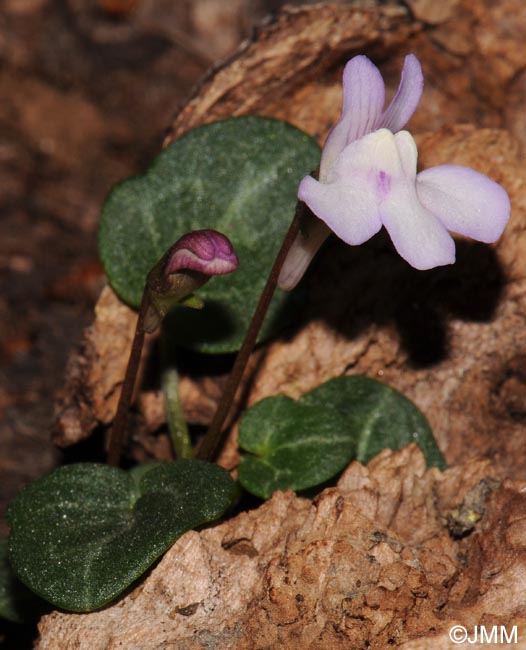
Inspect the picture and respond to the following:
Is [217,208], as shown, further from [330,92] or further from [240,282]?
[330,92]

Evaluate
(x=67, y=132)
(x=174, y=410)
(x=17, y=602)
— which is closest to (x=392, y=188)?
(x=174, y=410)

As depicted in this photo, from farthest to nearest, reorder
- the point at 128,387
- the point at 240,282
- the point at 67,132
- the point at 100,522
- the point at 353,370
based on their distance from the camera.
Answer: the point at 67,132, the point at 353,370, the point at 240,282, the point at 128,387, the point at 100,522

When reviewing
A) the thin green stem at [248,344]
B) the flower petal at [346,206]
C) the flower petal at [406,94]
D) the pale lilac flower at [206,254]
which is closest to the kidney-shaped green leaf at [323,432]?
the thin green stem at [248,344]

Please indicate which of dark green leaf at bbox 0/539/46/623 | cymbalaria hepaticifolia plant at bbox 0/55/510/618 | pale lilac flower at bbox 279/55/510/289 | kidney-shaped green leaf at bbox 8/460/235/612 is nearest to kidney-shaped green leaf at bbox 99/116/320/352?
cymbalaria hepaticifolia plant at bbox 0/55/510/618

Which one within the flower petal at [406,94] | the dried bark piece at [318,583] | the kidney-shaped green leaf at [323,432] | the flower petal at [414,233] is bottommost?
the dried bark piece at [318,583]

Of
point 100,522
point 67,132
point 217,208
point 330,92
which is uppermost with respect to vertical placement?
point 67,132

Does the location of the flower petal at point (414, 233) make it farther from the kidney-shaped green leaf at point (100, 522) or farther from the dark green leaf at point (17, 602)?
the dark green leaf at point (17, 602)
